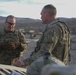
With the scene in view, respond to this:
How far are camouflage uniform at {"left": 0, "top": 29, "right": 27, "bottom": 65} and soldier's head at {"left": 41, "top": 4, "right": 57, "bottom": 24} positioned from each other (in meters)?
2.14

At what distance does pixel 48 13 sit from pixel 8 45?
2.24 m

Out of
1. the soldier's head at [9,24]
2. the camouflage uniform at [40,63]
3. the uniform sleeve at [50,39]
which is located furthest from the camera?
the soldier's head at [9,24]

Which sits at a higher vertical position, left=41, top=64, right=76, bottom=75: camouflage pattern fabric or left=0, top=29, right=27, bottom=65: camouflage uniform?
left=41, top=64, right=76, bottom=75: camouflage pattern fabric

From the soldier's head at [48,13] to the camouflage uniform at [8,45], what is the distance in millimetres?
2141

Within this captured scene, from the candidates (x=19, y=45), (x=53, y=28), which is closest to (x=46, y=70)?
(x=53, y=28)

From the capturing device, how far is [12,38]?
234 inches

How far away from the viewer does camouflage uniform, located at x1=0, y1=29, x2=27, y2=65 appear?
588cm

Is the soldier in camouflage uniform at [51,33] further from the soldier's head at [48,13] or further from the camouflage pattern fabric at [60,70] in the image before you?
the camouflage pattern fabric at [60,70]

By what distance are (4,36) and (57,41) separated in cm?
230

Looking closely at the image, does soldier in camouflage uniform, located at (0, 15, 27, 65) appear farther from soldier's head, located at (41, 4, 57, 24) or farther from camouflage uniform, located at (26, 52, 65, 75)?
camouflage uniform, located at (26, 52, 65, 75)

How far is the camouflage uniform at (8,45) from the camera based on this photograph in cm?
588

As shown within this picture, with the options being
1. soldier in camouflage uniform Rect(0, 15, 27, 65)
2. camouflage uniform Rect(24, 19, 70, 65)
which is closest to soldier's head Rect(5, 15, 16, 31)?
soldier in camouflage uniform Rect(0, 15, 27, 65)

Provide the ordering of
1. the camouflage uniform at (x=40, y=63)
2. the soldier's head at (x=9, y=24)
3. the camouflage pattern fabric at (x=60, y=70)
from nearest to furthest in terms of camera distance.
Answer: the camouflage pattern fabric at (x=60, y=70), the camouflage uniform at (x=40, y=63), the soldier's head at (x=9, y=24)

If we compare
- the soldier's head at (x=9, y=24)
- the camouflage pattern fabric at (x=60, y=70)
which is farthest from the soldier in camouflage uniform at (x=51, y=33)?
the camouflage pattern fabric at (x=60, y=70)
